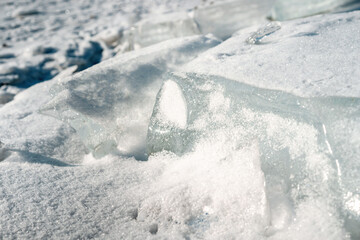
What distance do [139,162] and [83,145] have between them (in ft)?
1.00

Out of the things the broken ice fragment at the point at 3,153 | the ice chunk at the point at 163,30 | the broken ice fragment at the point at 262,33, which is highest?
the broken ice fragment at the point at 262,33

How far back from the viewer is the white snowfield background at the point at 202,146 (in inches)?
29.4

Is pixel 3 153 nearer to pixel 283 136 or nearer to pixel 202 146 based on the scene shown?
pixel 202 146

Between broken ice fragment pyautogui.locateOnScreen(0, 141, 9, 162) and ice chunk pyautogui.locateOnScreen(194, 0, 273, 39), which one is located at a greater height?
ice chunk pyautogui.locateOnScreen(194, 0, 273, 39)

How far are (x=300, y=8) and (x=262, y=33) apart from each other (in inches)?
42.4

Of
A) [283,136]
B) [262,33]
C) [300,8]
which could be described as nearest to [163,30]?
[300,8]

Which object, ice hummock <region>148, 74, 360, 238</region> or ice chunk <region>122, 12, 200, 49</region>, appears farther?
ice chunk <region>122, 12, 200, 49</region>

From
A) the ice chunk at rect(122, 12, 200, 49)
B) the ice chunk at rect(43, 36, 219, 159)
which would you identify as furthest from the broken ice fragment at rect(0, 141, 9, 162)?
the ice chunk at rect(122, 12, 200, 49)

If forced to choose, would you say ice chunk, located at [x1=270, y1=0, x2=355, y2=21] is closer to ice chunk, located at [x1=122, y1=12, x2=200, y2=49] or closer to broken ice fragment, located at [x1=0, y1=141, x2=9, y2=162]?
ice chunk, located at [x1=122, y1=12, x2=200, y2=49]

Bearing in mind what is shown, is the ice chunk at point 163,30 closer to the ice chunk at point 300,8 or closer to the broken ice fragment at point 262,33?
the ice chunk at point 300,8

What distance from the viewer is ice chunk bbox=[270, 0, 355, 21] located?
6.64 ft

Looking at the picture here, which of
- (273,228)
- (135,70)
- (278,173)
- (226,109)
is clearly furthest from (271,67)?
(135,70)

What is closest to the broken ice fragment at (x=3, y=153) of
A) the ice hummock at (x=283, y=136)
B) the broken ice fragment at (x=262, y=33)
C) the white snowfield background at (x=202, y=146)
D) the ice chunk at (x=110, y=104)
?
the white snowfield background at (x=202, y=146)

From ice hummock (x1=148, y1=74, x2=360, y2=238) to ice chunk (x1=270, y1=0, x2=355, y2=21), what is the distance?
4.70ft
